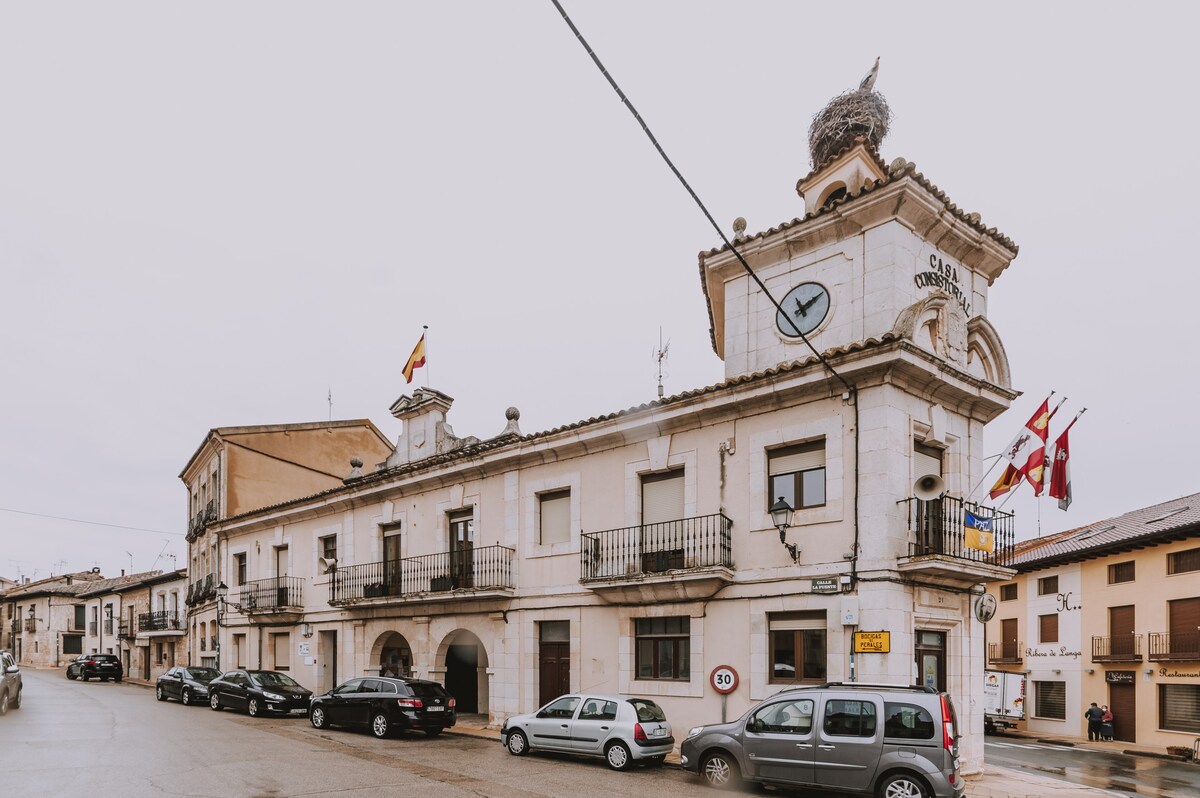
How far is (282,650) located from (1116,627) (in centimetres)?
2654

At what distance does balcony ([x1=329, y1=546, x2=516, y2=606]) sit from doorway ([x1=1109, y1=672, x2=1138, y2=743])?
2110 cm

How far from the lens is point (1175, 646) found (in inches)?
1039

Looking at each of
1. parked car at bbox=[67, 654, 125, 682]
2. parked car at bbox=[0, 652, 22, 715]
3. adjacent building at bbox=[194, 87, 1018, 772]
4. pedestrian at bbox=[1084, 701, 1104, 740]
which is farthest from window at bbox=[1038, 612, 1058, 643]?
parked car at bbox=[67, 654, 125, 682]

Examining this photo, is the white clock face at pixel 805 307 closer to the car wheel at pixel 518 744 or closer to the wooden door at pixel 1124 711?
the car wheel at pixel 518 744

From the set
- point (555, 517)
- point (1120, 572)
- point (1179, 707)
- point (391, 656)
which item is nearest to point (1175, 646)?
point (1179, 707)

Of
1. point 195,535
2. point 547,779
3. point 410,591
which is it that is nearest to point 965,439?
point 547,779

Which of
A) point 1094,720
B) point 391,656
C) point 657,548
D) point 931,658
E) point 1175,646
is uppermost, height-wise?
point 657,548

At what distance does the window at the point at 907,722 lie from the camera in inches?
429

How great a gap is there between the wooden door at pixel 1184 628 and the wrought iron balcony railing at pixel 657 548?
1841 centimetres

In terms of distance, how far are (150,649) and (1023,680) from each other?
128 feet

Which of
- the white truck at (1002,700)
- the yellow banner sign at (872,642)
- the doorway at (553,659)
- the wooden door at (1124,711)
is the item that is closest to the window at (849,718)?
the yellow banner sign at (872,642)

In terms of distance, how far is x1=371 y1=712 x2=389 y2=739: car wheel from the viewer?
701 inches

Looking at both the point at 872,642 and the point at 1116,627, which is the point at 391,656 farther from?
the point at 1116,627

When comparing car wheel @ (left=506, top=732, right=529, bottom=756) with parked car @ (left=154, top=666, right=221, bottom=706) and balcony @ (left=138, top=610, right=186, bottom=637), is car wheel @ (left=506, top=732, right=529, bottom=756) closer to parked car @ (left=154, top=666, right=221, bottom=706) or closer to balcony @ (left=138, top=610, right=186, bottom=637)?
parked car @ (left=154, top=666, right=221, bottom=706)
